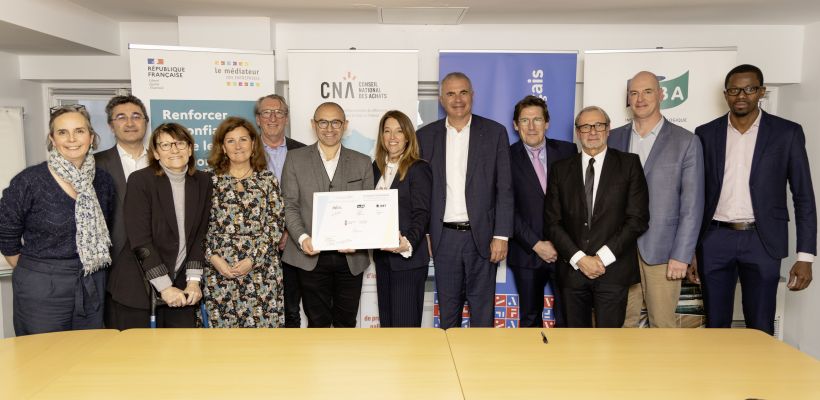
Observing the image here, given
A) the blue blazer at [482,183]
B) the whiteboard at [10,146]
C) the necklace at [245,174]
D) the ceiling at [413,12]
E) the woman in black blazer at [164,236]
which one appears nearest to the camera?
the woman in black blazer at [164,236]

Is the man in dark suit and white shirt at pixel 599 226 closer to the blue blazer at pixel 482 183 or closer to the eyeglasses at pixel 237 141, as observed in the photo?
the blue blazer at pixel 482 183

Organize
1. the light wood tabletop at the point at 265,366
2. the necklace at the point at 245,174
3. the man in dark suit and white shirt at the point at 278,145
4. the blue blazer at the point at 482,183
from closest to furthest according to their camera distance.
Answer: the light wood tabletop at the point at 265,366, the necklace at the point at 245,174, the blue blazer at the point at 482,183, the man in dark suit and white shirt at the point at 278,145

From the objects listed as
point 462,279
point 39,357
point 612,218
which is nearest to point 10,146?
point 39,357

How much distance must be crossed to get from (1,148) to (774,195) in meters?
5.84

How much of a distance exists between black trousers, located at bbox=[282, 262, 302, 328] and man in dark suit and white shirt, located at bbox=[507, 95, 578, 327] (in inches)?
59.4

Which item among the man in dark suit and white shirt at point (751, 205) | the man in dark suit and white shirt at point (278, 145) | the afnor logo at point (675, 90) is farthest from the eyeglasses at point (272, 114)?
the afnor logo at point (675, 90)

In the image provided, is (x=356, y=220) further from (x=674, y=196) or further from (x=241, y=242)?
(x=674, y=196)

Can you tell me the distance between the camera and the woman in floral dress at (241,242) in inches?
124

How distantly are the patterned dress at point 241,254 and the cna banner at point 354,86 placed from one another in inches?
57.9

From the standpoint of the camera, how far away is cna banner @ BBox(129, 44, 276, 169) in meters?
4.41

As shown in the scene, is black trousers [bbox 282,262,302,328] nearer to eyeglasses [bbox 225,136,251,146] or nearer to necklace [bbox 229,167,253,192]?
necklace [bbox 229,167,253,192]

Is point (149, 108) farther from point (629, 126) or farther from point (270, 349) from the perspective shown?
point (629, 126)

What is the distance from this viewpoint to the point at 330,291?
3.64 m

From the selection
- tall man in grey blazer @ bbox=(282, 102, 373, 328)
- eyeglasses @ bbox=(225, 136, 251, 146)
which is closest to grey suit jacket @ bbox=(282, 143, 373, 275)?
tall man in grey blazer @ bbox=(282, 102, 373, 328)
